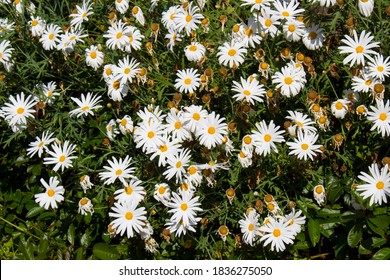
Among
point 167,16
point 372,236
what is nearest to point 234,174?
point 372,236

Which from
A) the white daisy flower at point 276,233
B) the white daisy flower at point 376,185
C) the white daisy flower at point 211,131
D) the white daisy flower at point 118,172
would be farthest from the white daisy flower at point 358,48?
the white daisy flower at point 118,172

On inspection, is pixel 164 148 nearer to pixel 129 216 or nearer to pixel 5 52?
pixel 129 216

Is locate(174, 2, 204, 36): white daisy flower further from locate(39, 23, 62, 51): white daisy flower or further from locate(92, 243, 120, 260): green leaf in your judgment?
locate(92, 243, 120, 260): green leaf

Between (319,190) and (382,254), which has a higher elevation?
(319,190)

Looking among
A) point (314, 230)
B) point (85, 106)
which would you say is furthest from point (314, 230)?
point (85, 106)

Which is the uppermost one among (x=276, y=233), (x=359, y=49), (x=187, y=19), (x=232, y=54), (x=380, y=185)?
(x=187, y=19)
